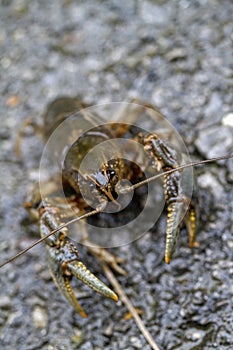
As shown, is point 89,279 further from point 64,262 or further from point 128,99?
point 128,99

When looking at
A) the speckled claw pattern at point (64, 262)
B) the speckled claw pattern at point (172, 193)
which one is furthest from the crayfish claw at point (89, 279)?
the speckled claw pattern at point (172, 193)

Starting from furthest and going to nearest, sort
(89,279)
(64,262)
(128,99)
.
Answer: (128,99) < (64,262) < (89,279)

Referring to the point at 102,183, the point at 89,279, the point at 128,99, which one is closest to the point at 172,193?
the point at 102,183

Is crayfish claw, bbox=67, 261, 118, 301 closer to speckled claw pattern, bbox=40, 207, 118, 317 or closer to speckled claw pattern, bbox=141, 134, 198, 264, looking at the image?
speckled claw pattern, bbox=40, 207, 118, 317

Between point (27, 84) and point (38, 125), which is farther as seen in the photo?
point (27, 84)

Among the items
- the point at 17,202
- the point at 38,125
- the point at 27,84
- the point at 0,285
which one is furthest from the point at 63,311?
the point at 27,84

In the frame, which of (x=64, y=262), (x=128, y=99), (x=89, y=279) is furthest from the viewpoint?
(x=128, y=99)

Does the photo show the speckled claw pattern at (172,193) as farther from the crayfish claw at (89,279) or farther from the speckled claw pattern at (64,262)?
the speckled claw pattern at (64,262)

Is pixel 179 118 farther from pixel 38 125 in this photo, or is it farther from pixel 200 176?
pixel 38 125
